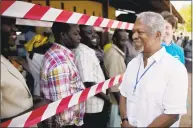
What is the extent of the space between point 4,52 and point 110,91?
161 cm

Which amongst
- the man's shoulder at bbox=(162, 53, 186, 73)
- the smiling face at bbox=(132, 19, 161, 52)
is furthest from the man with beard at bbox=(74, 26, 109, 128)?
the man's shoulder at bbox=(162, 53, 186, 73)

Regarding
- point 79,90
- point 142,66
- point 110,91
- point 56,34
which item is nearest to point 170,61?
point 142,66

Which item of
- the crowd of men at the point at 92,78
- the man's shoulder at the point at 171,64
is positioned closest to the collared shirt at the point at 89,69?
the crowd of men at the point at 92,78

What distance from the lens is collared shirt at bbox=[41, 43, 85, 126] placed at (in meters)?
1.91

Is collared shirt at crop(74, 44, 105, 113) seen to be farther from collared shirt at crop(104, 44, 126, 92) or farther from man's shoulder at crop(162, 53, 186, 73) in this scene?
man's shoulder at crop(162, 53, 186, 73)

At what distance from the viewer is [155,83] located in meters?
1.58

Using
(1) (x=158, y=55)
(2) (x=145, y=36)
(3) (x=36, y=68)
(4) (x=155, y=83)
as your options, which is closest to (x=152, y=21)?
(2) (x=145, y=36)

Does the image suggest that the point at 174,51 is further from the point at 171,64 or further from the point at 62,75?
the point at 62,75

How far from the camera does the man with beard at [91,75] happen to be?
7.72 ft

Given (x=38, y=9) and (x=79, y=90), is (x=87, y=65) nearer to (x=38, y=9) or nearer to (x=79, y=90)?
(x=79, y=90)

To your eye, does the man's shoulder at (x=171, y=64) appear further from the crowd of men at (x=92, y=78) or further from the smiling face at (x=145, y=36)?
the smiling face at (x=145, y=36)

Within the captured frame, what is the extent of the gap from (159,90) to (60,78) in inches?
28.3

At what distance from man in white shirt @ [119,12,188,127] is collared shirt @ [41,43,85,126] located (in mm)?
484

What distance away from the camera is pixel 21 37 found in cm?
420
